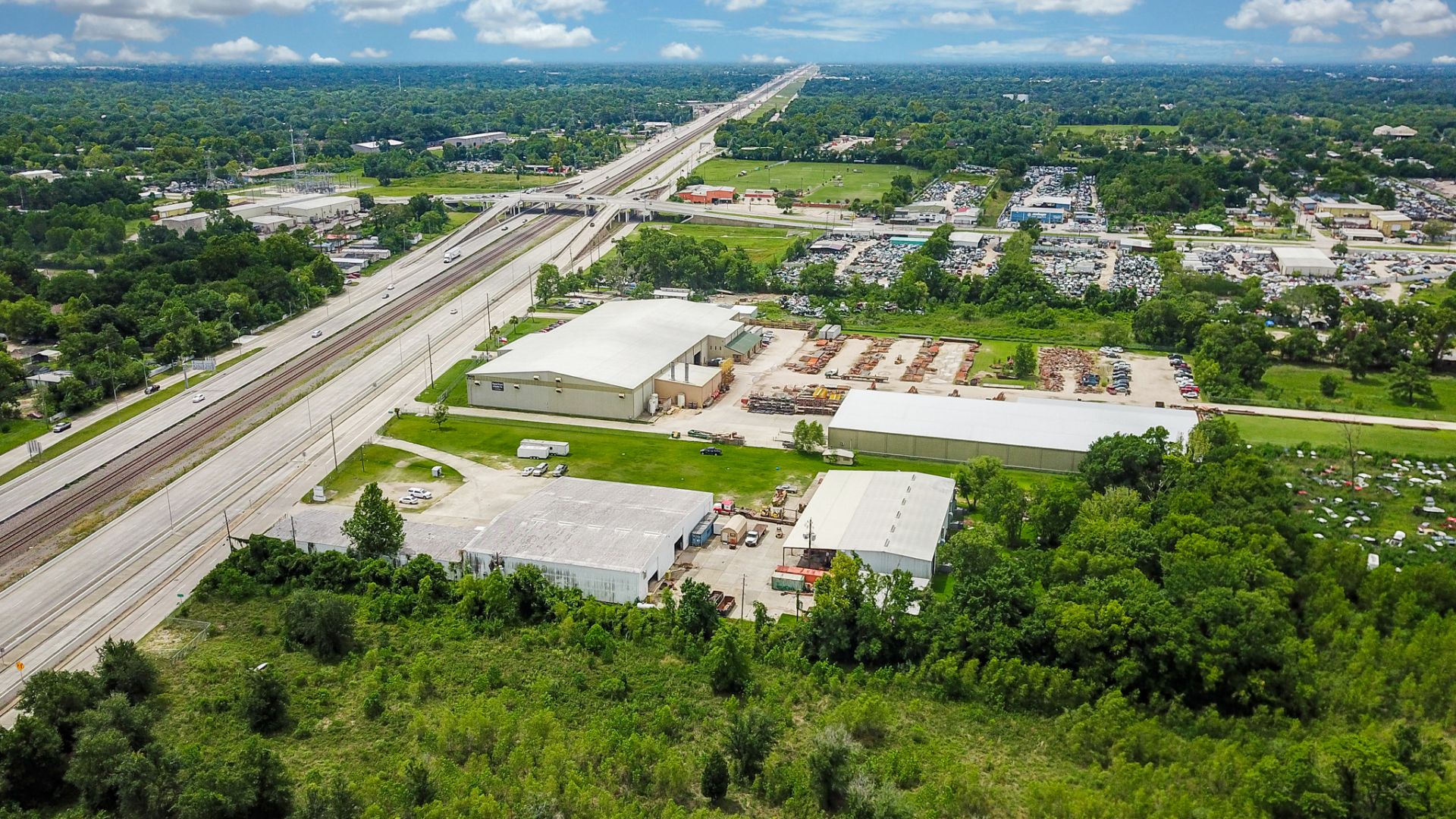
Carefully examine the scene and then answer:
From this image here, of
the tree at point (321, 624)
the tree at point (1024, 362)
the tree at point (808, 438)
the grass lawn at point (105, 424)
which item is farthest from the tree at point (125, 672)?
the tree at point (1024, 362)

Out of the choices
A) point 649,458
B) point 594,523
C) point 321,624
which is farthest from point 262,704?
point 649,458

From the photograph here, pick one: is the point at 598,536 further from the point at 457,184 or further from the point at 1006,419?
the point at 457,184

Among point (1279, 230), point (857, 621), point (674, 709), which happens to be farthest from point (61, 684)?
point (1279, 230)

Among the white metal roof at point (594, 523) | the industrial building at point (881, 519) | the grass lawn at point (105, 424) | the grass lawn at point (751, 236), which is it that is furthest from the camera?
the grass lawn at point (751, 236)

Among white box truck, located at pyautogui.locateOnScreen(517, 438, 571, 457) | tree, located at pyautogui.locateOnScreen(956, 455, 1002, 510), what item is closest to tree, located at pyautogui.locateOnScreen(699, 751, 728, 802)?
tree, located at pyautogui.locateOnScreen(956, 455, 1002, 510)

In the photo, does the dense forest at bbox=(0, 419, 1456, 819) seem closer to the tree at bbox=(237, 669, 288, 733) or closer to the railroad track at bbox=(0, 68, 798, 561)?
the tree at bbox=(237, 669, 288, 733)

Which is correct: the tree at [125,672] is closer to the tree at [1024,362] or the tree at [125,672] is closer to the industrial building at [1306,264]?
the tree at [1024,362]
